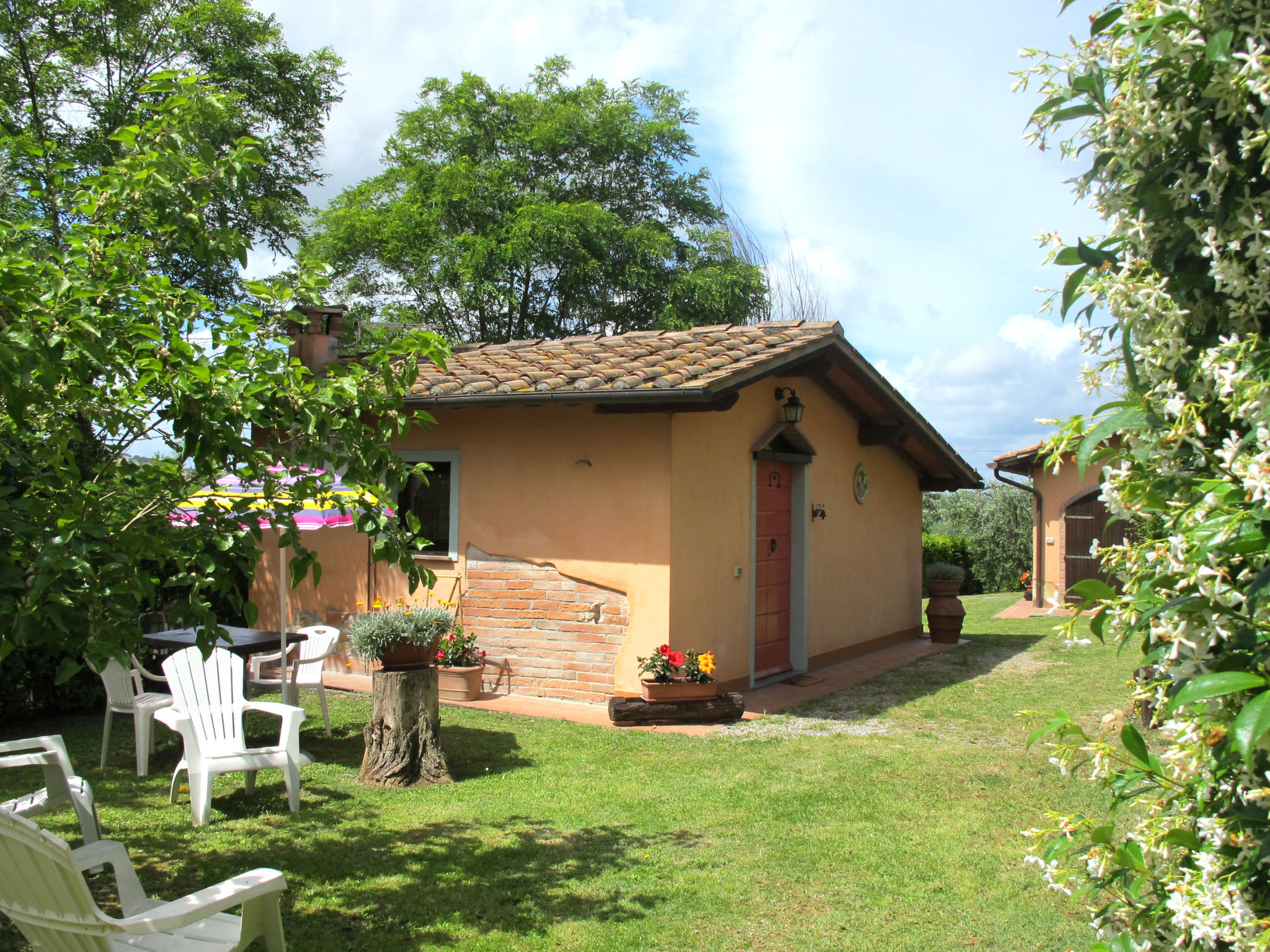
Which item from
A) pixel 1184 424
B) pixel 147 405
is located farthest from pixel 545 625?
pixel 1184 424

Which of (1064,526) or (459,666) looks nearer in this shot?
(459,666)

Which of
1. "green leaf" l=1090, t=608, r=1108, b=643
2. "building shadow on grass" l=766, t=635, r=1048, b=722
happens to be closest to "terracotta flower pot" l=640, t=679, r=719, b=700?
"building shadow on grass" l=766, t=635, r=1048, b=722

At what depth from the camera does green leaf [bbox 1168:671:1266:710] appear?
123 centimetres

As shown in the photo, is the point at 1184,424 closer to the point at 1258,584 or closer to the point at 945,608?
the point at 1258,584

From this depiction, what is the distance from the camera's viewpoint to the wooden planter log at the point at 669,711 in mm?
8086

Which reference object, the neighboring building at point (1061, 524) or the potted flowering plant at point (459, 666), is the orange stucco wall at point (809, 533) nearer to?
the potted flowering plant at point (459, 666)

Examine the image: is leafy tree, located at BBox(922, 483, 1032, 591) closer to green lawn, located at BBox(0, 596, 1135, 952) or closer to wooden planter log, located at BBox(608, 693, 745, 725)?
wooden planter log, located at BBox(608, 693, 745, 725)

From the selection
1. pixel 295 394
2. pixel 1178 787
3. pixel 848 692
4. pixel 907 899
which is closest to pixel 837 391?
pixel 848 692

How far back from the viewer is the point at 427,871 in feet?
15.5

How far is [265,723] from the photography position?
8.32m

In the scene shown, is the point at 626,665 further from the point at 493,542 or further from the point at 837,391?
the point at 837,391

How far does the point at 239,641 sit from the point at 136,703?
99 cm

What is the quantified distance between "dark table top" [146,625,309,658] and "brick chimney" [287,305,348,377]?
11.8 feet

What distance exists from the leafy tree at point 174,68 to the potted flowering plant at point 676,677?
8754 millimetres
